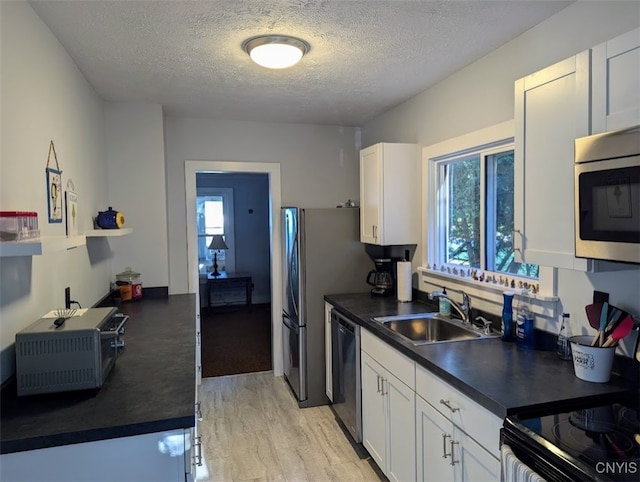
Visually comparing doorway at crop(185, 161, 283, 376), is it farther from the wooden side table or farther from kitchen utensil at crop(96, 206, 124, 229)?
the wooden side table

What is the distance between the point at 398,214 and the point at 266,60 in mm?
1487

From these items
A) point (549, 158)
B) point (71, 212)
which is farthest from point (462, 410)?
point (71, 212)

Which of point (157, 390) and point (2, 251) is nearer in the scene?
point (2, 251)

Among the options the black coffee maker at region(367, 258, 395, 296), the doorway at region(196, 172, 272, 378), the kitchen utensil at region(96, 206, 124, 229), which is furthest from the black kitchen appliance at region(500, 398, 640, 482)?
the doorway at region(196, 172, 272, 378)

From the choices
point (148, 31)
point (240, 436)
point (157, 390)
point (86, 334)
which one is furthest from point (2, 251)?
point (240, 436)

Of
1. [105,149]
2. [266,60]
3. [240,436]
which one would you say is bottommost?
[240,436]

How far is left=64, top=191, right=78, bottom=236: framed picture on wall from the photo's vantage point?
7.30 ft

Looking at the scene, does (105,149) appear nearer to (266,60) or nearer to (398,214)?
(266,60)

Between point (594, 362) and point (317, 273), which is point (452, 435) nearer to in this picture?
point (594, 362)

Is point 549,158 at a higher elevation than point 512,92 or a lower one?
lower

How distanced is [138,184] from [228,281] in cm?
397

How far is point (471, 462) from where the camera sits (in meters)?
1.64

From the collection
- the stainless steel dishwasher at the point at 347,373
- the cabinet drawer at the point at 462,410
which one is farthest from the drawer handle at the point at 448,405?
the stainless steel dishwasher at the point at 347,373

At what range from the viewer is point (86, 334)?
1.49m
